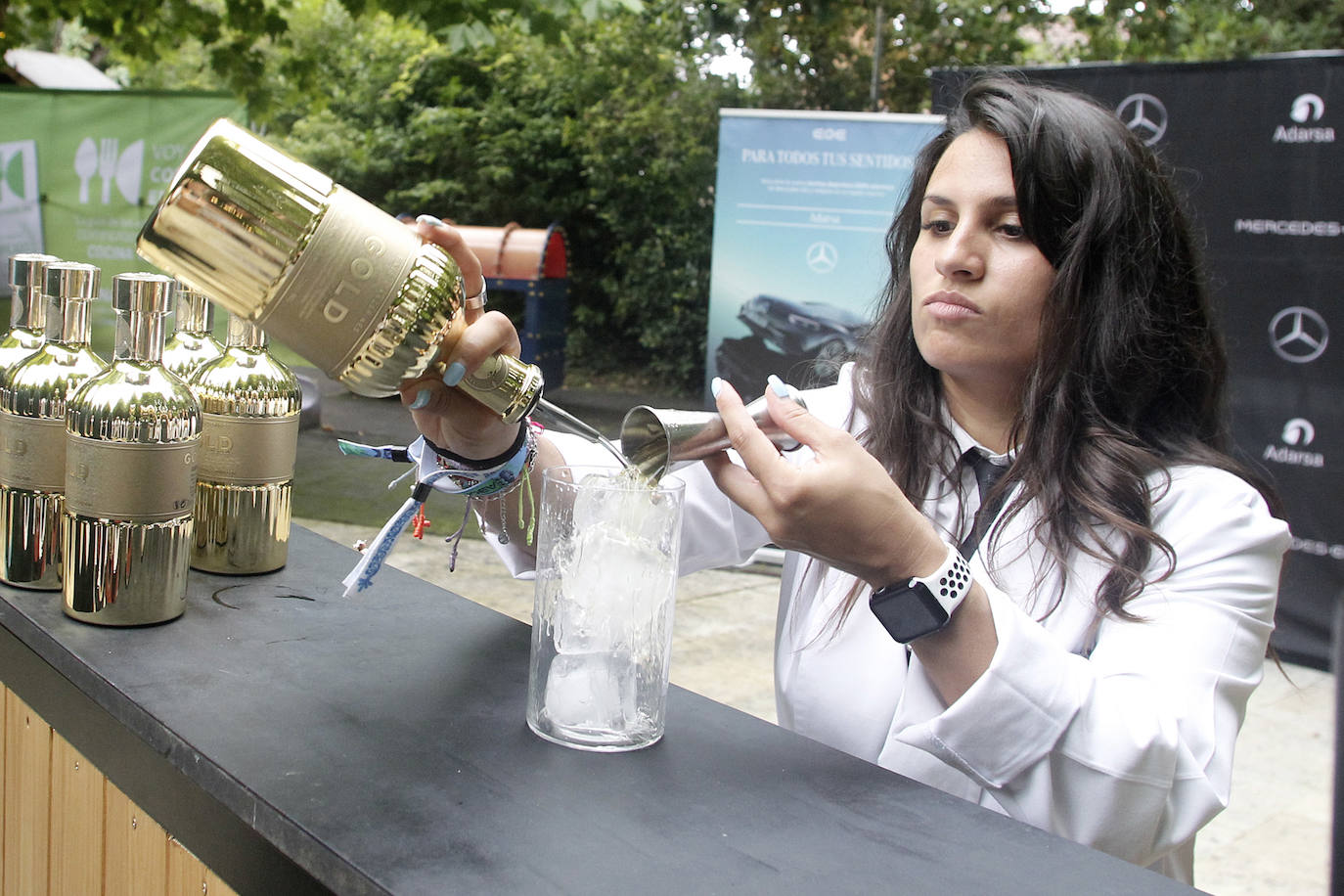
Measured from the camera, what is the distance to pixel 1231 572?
4.68ft

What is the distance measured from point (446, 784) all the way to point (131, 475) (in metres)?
0.59

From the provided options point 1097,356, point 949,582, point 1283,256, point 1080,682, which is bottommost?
point 1080,682

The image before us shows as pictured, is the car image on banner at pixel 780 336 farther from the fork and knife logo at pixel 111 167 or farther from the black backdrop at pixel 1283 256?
the fork and knife logo at pixel 111 167

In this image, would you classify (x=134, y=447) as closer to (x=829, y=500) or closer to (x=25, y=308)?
(x=25, y=308)

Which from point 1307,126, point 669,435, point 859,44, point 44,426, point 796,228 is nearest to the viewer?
point 669,435

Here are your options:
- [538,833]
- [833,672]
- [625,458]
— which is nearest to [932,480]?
[833,672]

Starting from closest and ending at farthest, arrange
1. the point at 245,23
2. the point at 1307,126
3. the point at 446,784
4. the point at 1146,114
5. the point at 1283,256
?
the point at 446,784, the point at 1307,126, the point at 1283,256, the point at 1146,114, the point at 245,23

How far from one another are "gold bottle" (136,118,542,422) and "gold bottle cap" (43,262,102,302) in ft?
1.38

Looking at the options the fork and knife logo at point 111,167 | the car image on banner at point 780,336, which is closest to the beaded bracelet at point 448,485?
the car image on banner at point 780,336

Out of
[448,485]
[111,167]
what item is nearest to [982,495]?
[448,485]

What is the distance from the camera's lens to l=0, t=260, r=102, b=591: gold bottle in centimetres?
148

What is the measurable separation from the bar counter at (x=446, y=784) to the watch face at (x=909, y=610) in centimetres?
14

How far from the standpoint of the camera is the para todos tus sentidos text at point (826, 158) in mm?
5285

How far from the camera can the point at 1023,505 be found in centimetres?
157
